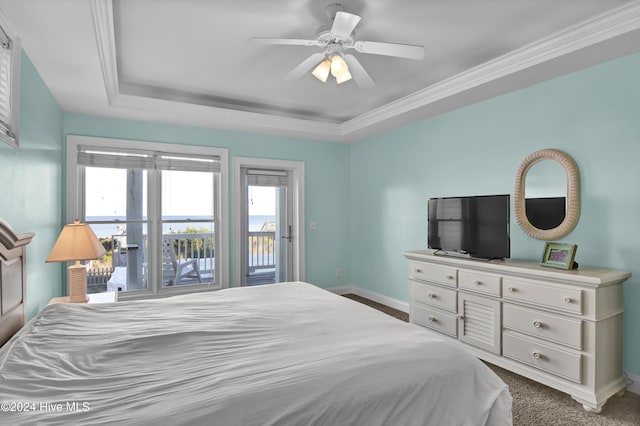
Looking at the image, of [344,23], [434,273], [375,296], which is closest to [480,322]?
[434,273]

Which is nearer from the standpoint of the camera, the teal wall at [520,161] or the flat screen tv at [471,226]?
the teal wall at [520,161]

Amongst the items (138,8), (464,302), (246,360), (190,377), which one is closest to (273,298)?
(246,360)

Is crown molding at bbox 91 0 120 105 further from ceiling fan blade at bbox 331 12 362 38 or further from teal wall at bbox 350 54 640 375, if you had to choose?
teal wall at bbox 350 54 640 375

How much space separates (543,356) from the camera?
253cm

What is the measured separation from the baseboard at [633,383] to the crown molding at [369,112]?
2412 mm

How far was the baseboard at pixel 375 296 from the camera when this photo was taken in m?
4.55

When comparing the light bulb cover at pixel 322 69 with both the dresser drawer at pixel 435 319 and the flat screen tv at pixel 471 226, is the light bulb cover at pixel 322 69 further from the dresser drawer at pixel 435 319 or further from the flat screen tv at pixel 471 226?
the dresser drawer at pixel 435 319

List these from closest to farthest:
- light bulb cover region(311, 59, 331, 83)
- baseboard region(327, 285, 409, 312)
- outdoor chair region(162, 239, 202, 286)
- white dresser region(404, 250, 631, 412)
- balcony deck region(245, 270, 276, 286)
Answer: white dresser region(404, 250, 631, 412)
light bulb cover region(311, 59, 331, 83)
outdoor chair region(162, 239, 202, 286)
baseboard region(327, 285, 409, 312)
balcony deck region(245, 270, 276, 286)

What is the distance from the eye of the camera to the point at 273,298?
99.5 inches

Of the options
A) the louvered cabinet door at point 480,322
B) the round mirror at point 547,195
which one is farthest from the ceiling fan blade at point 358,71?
the louvered cabinet door at point 480,322

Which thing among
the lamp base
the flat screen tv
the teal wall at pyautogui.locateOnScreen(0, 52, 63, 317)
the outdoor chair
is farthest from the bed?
the outdoor chair

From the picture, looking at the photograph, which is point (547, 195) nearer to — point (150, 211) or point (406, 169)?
point (406, 169)

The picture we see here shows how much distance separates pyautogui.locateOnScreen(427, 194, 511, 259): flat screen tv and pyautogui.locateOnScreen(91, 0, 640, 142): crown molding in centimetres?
108

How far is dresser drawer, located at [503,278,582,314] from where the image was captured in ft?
7.77
